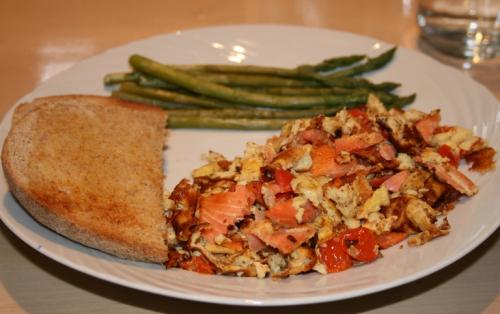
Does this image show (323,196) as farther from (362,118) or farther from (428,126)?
(428,126)

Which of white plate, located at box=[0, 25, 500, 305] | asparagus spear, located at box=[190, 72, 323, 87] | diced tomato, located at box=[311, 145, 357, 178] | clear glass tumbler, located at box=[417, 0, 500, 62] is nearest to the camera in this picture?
white plate, located at box=[0, 25, 500, 305]

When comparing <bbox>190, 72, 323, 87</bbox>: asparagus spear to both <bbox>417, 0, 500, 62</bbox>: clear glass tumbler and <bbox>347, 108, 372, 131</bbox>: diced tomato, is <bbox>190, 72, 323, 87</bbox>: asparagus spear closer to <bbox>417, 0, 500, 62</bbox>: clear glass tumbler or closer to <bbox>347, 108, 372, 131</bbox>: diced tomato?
<bbox>347, 108, 372, 131</bbox>: diced tomato

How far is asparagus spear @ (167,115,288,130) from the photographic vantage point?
3842 millimetres

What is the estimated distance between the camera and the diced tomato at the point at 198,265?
8.96 feet

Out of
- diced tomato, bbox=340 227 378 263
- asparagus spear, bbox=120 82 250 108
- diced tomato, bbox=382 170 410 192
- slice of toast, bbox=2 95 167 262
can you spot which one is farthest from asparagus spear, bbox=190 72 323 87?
diced tomato, bbox=340 227 378 263

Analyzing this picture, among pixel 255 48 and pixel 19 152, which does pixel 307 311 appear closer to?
pixel 19 152

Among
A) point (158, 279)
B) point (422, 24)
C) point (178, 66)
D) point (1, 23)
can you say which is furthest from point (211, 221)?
point (1, 23)

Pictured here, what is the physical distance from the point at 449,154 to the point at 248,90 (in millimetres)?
1439

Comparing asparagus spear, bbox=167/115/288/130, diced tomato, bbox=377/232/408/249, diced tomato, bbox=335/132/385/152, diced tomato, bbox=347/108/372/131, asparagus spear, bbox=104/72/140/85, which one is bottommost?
diced tomato, bbox=377/232/408/249

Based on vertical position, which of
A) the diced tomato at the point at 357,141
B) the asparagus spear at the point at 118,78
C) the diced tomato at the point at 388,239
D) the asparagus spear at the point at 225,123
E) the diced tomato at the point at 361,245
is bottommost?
the diced tomato at the point at 388,239

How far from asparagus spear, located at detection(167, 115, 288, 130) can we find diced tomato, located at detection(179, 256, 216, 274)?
4.10 ft

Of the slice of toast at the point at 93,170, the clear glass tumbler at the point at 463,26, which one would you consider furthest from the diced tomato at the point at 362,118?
the clear glass tumbler at the point at 463,26

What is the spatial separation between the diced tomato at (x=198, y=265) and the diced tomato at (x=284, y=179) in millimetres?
465

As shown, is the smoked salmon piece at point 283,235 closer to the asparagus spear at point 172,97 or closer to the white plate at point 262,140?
the white plate at point 262,140
